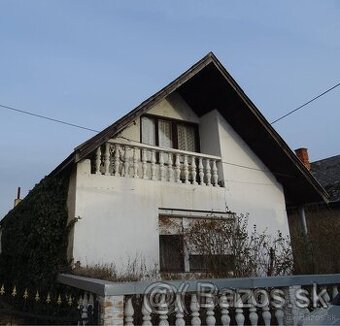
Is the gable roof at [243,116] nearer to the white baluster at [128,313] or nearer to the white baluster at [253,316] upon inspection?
the white baluster at [253,316]

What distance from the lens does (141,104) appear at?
30.1 ft

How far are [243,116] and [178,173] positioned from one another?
2838 millimetres

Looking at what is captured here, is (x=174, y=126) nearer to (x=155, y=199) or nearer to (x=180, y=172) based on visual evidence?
(x=180, y=172)

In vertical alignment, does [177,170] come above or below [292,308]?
above

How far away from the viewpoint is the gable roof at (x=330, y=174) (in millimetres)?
18272

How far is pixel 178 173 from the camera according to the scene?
10297mm

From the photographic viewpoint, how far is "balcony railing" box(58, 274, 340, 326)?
449 cm

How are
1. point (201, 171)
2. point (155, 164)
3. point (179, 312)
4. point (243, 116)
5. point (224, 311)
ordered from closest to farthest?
→ point (179, 312)
point (224, 311)
point (155, 164)
point (201, 171)
point (243, 116)

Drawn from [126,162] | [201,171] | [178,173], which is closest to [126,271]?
Result: [126,162]

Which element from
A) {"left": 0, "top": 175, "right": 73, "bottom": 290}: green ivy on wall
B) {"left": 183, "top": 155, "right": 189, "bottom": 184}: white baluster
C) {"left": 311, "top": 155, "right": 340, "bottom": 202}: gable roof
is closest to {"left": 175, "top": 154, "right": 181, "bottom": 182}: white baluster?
{"left": 183, "top": 155, "right": 189, "bottom": 184}: white baluster

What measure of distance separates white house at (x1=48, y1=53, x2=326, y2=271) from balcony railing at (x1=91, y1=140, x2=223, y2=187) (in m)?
0.03

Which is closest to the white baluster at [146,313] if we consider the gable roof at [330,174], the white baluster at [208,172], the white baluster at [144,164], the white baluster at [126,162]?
the white baluster at [126,162]

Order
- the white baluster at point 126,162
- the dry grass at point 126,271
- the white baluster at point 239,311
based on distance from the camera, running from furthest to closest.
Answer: the white baluster at point 126,162, the dry grass at point 126,271, the white baluster at point 239,311

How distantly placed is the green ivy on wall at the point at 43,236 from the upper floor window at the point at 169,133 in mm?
3021
